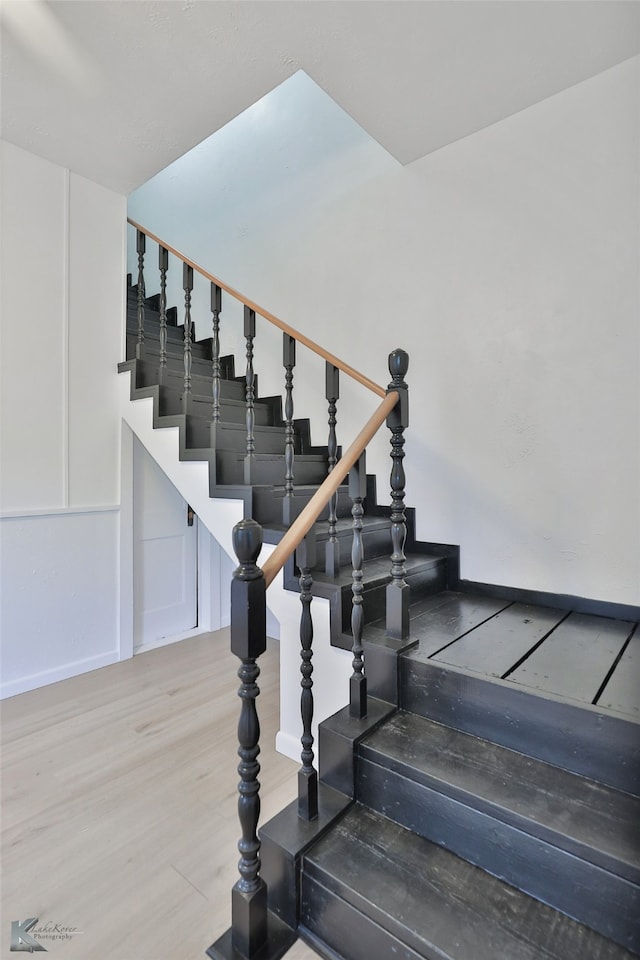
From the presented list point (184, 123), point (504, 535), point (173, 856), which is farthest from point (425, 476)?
point (184, 123)

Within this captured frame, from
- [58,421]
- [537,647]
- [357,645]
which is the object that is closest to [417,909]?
[357,645]

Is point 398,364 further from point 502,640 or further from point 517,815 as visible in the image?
point 517,815

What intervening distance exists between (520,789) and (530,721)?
184mm

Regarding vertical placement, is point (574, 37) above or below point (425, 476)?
above

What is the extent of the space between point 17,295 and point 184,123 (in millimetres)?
Result: 1239

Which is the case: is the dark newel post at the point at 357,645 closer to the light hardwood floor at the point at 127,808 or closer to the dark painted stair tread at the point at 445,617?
the dark painted stair tread at the point at 445,617

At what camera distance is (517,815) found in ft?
3.47

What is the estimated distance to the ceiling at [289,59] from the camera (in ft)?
5.41

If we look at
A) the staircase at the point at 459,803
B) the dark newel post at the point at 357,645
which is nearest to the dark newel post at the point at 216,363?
the staircase at the point at 459,803

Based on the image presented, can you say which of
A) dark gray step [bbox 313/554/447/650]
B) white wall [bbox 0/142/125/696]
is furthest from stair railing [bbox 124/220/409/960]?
white wall [bbox 0/142/125/696]

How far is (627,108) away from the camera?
1833mm

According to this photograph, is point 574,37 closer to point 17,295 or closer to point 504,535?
point 504,535

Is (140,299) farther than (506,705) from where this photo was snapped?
Yes

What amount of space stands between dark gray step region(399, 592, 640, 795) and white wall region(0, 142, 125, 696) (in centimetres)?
200
